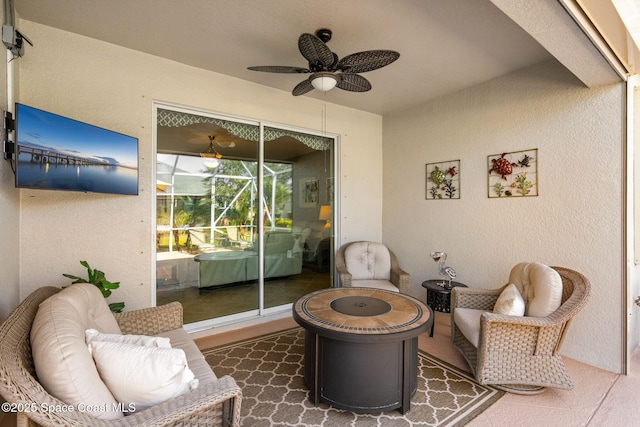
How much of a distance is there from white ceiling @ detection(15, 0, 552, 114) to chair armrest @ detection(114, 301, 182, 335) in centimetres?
228

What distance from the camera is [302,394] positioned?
7.10 feet

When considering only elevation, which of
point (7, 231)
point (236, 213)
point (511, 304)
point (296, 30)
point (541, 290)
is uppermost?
point (296, 30)

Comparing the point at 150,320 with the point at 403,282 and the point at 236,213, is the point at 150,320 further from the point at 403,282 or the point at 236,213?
the point at 403,282

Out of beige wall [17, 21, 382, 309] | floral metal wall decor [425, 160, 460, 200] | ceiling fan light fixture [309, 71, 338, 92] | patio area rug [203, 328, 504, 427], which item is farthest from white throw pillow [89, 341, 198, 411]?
floral metal wall decor [425, 160, 460, 200]

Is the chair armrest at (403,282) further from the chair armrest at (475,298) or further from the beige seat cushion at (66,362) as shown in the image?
the beige seat cushion at (66,362)

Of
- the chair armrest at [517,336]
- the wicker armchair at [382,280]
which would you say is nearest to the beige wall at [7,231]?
the wicker armchair at [382,280]

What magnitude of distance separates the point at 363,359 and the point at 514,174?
261cm

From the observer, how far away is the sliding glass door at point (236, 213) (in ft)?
10.7

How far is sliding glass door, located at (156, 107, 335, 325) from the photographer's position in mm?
3268

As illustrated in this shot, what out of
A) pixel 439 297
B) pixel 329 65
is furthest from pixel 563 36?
pixel 439 297

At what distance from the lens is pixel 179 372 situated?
127 cm

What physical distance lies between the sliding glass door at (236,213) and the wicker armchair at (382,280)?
46 centimetres

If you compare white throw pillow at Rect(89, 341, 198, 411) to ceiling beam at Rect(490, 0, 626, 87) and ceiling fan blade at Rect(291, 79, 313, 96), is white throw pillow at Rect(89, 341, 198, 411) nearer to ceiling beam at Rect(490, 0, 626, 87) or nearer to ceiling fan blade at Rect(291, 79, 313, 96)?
ceiling fan blade at Rect(291, 79, 313, 96)

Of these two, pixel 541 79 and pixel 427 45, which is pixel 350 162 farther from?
pixel 541 79
